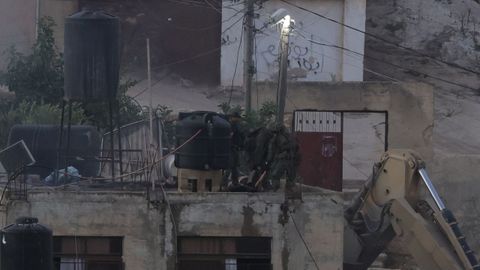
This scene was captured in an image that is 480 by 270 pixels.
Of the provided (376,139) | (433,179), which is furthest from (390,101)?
(433,179)

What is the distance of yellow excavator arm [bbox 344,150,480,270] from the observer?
17312 mm

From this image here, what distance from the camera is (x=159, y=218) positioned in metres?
16.5

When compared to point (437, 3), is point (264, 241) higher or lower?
lower

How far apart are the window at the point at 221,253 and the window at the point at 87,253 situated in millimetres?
999

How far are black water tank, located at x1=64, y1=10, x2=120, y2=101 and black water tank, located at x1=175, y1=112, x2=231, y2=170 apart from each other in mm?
1575

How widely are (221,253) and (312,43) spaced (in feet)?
66.0

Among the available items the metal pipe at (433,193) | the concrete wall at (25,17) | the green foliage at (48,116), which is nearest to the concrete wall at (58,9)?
the concrete wall at (25,17)

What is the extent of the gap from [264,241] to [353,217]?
3450 mm

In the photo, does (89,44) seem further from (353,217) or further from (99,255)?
(353,217)

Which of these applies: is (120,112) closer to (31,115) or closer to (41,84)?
(31,115)

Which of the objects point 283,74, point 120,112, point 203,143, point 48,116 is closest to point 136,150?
point 203,143

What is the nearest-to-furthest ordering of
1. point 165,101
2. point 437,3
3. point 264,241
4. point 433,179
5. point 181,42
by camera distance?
point 264,241
point 433,179
point 165,101
point 181,42
point 437,3

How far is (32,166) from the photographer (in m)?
18.8

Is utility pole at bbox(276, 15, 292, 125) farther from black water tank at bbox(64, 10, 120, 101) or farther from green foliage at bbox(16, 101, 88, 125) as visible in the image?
green foliage at bbox(16, 101, 88, 125)
